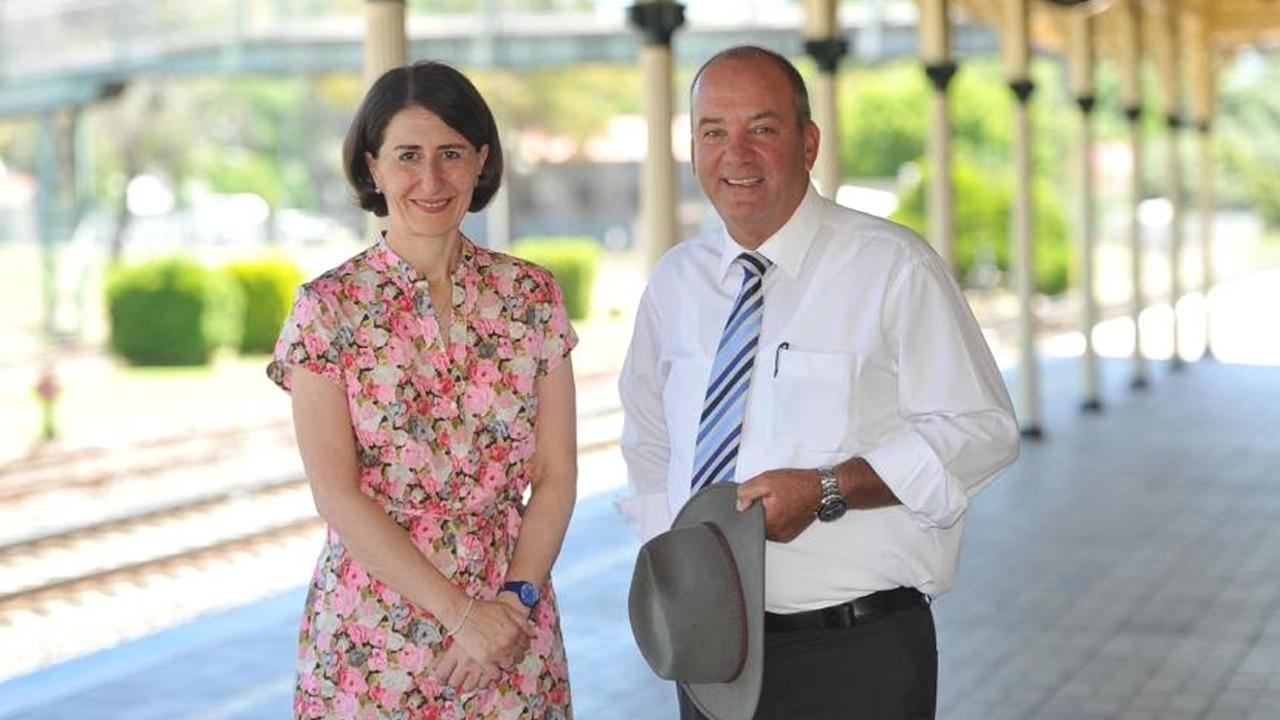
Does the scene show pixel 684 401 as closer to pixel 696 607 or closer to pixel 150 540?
pixel 696 607

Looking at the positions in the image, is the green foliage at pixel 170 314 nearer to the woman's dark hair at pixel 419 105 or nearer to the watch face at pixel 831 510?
the woman's dark hair at pixel 419 105

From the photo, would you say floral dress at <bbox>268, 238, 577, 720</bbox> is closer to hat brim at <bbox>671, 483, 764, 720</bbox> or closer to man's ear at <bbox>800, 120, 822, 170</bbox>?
hat brim at <bbox>671, 483, 764, 720</bbox>

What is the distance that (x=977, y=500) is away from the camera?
37.2 feet

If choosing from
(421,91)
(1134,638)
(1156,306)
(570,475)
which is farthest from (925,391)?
(1156,306)

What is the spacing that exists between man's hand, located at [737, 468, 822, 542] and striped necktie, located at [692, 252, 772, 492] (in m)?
0.12

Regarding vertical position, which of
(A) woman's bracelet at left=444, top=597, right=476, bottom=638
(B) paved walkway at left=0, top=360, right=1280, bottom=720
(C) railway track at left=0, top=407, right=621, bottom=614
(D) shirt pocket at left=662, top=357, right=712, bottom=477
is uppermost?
(D) shirt pocket at left=662, top=357, right=712, bottom=477

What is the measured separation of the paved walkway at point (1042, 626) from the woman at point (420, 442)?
3.63m

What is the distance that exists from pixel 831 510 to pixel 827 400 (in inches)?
5.7

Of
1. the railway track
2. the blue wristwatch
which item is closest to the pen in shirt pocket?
the blue wristwatch

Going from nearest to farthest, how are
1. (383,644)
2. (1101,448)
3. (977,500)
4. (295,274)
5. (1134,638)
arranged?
(383,644)
(1134,638)
(977,500)
(1101,448)
(295,274)

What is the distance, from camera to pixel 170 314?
26516 mm

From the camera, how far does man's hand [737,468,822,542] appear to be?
8.25 feet

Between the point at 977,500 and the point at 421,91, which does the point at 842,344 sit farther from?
the point at 977,500

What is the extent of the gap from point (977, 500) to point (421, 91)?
9099 millimetres
